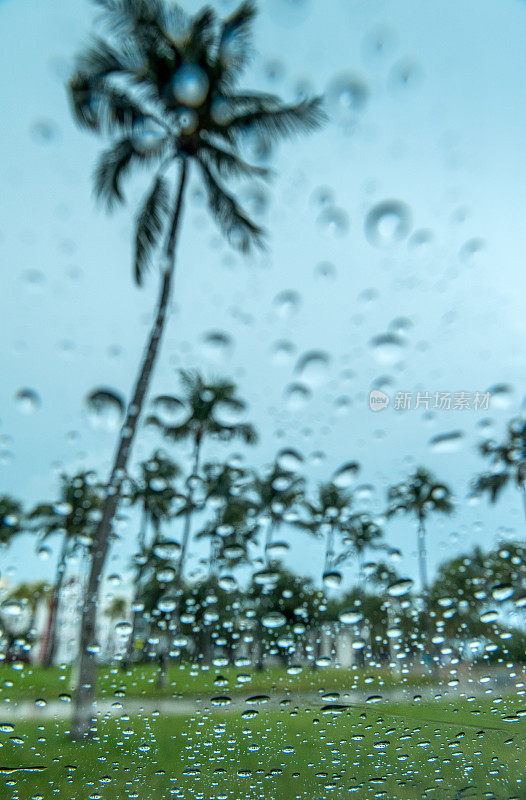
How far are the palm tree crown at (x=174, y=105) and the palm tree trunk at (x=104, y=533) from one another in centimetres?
181

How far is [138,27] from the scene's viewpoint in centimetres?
491

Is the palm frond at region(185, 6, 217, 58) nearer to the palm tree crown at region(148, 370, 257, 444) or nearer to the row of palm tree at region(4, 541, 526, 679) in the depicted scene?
the palm tree crown at region(148, 370, 257, 444)

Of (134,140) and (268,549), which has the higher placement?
(134,140)

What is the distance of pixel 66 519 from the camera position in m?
2.19

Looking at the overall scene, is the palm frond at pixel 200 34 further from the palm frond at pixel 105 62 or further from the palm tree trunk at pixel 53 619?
the palm tree trunk at pixel 53 619

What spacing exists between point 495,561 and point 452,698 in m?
0.74

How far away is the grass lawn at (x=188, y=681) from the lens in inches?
79.6

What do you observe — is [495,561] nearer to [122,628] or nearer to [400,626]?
[400,626]

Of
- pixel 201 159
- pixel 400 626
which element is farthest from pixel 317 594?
pixel 201 159

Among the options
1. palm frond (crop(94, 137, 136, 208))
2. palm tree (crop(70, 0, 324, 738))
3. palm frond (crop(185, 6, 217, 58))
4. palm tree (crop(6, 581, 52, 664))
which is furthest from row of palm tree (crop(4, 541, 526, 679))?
palm frond (crop(185, 6, 217, 58))

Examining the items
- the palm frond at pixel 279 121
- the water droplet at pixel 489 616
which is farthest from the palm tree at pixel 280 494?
the palm frond at pixel 279 121

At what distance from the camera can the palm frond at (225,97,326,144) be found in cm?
354

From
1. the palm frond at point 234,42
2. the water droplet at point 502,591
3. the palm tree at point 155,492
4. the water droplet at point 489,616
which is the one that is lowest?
the water droplet at point 489,616

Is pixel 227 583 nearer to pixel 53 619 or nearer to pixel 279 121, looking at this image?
pixel 53 619
